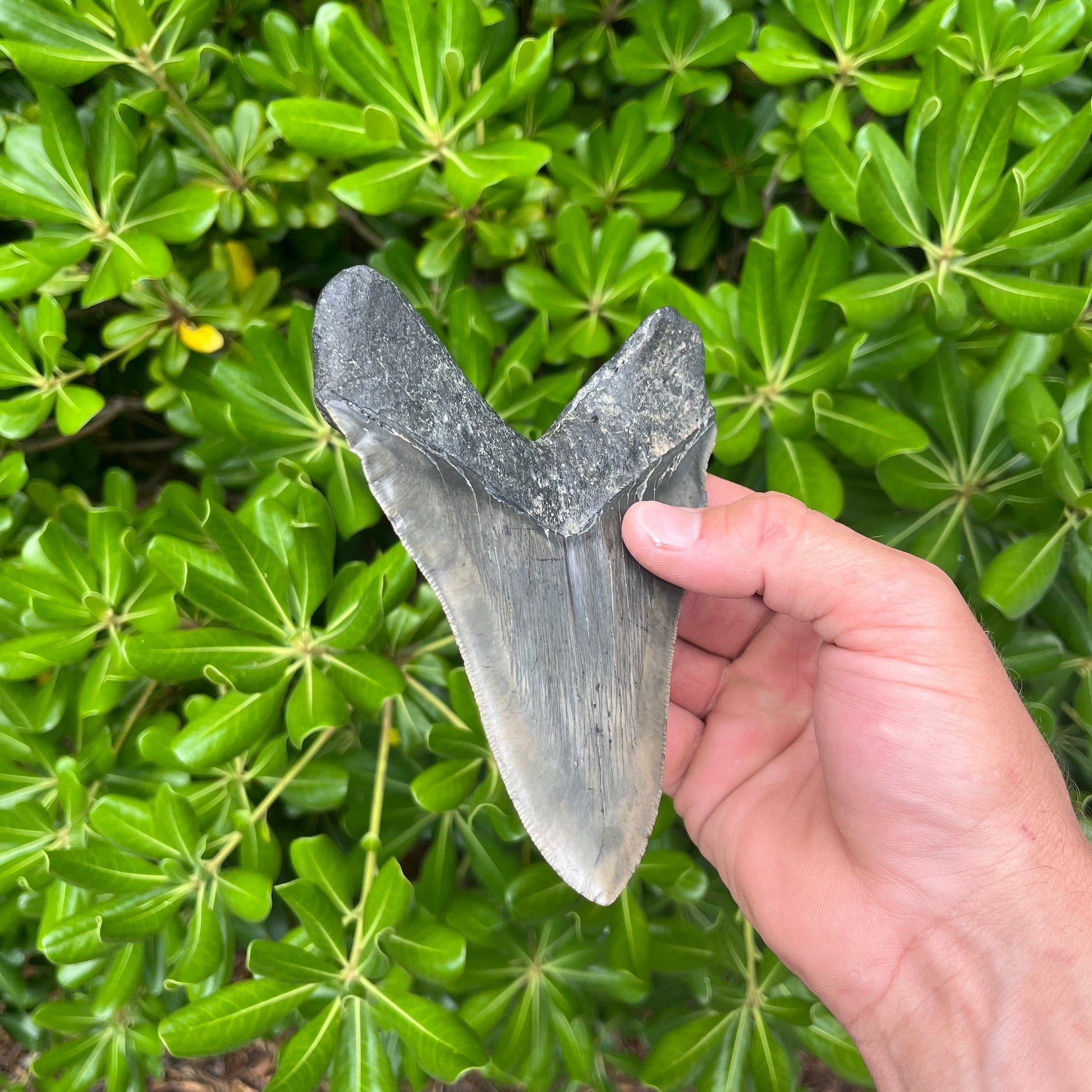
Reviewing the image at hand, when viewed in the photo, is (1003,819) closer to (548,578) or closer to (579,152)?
(548,578)

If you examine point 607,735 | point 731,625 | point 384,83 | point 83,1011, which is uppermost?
point 384,83

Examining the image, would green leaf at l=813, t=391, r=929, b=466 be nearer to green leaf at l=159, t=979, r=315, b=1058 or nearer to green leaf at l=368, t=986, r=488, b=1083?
green leaf at l=368, t=986, r=488, b=1083

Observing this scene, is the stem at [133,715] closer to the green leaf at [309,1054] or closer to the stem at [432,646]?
the stem at [432,646]

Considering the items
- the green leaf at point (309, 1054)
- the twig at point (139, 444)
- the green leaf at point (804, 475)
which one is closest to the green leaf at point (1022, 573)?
the green leaf at point (804, 475)

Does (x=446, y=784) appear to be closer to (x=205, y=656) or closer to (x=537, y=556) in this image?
(x=205, y=656)

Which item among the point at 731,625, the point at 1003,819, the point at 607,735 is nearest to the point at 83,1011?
the point at 607,735

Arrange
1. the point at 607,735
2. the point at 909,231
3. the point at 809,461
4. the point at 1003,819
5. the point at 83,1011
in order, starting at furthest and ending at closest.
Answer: the point at 83,1011
the point at 809,461
the point at 909,231
the point at 1003,819
the point at 607,735
